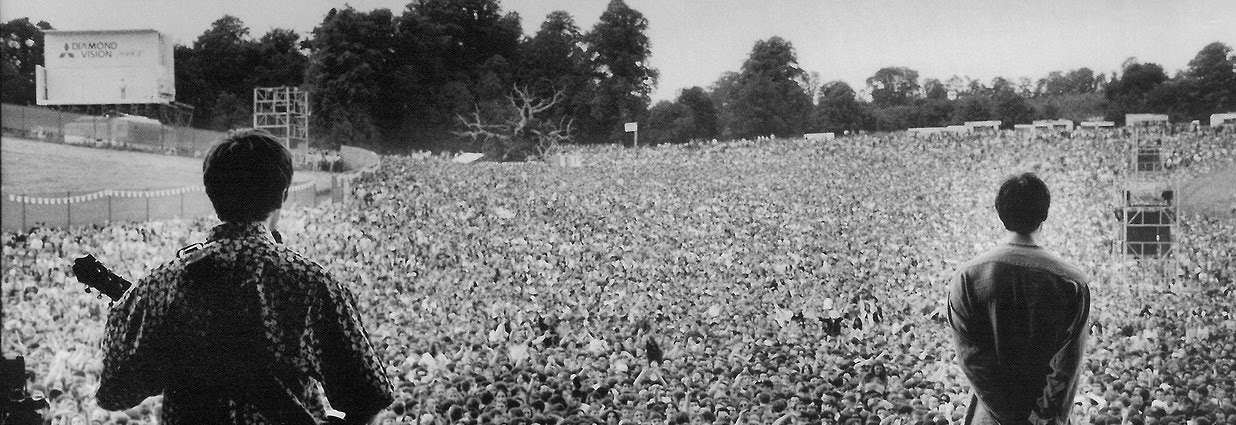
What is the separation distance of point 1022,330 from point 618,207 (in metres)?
2.57

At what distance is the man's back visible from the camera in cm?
210

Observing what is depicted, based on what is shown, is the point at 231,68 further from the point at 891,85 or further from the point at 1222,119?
the point at 1222,119

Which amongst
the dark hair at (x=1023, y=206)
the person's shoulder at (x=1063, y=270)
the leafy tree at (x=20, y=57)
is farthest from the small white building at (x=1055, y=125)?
the leafy tree at (x=20, y=57)

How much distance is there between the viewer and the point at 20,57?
3.39 metres

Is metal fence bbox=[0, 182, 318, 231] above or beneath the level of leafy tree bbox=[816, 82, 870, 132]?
beneath

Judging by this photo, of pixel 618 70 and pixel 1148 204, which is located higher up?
pixel 618 70

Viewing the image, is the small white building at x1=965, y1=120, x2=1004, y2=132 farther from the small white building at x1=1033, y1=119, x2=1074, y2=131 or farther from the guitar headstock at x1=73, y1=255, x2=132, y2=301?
the guitar headstock at x1=73, y1=255, x2=132, y2=301

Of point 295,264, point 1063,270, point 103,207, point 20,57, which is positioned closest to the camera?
point 295,264

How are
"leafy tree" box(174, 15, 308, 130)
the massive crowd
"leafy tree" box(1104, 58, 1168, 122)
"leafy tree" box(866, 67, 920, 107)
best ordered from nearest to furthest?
the massive crowd, "leafy tree" box(174, 15, 308, 130), "leafy tree" box(1104, 58, 1168, 122), "leafy tree" box(866, 67, 920, 107)

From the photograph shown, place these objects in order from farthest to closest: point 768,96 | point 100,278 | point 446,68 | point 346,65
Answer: point 768,96 < point 446,68 < point 346,65 < point 100,278

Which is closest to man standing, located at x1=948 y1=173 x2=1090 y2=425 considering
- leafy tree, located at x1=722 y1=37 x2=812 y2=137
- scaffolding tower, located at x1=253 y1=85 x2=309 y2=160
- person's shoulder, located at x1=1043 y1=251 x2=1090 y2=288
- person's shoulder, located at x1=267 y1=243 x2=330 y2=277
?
person's shoulder, located at x1=1043 y1=251 x2=1090 y2=288

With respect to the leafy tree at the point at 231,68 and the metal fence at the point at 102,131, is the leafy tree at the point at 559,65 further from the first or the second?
the metal fence at the point at 102,131

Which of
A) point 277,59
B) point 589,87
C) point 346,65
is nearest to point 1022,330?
point 589,87

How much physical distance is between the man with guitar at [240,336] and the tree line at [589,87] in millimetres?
2362
